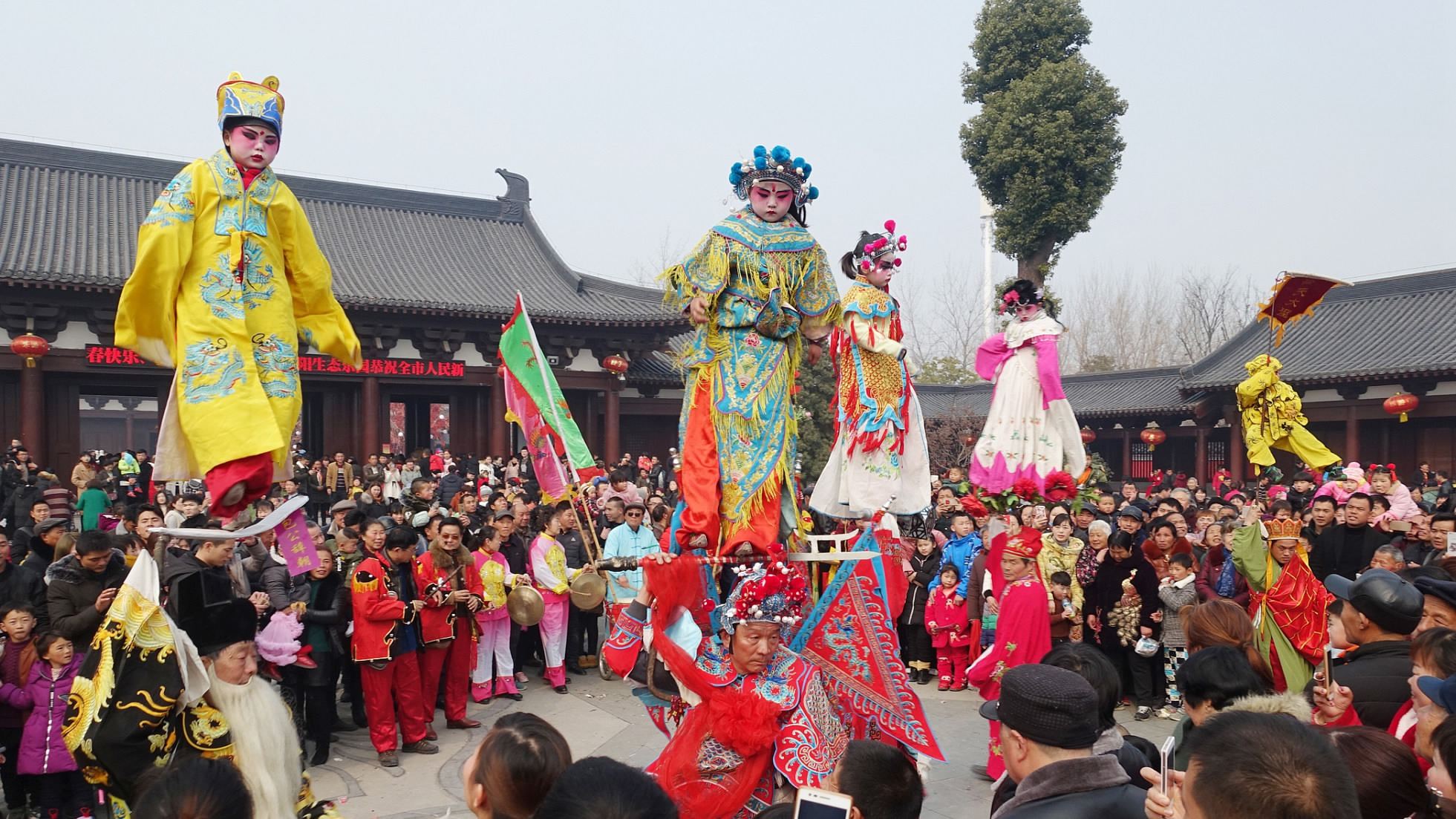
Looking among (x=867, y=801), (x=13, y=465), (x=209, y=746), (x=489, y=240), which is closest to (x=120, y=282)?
(x=13, y=465)

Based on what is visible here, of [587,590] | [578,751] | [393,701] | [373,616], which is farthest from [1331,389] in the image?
[373,616]

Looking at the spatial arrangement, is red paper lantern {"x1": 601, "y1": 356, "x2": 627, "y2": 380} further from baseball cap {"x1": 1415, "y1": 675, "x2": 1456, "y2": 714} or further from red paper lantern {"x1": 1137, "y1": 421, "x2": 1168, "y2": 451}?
baseball cap {"x1": 1415, "y1": 675, "x2": 1456, "y2": 714}

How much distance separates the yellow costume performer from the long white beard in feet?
27.5

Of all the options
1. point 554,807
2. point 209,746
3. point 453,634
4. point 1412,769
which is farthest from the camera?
point 453,634

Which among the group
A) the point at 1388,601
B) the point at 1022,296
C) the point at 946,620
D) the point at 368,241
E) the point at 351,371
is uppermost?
the point at 368,241

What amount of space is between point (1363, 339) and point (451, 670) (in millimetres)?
23194

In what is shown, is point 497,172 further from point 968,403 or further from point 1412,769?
point 1412,769

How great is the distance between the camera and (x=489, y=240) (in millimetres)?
24203

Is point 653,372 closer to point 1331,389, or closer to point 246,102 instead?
point 1331,389

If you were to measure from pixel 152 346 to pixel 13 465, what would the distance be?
12.1 metres

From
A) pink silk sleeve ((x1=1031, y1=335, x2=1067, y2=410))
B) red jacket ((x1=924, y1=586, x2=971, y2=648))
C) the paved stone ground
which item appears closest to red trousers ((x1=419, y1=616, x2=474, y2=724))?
the paved stone ground

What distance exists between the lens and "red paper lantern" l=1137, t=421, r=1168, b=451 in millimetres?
23844

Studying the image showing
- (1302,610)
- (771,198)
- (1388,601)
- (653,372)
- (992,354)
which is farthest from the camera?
(653,372)

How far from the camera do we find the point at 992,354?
22.4ft
